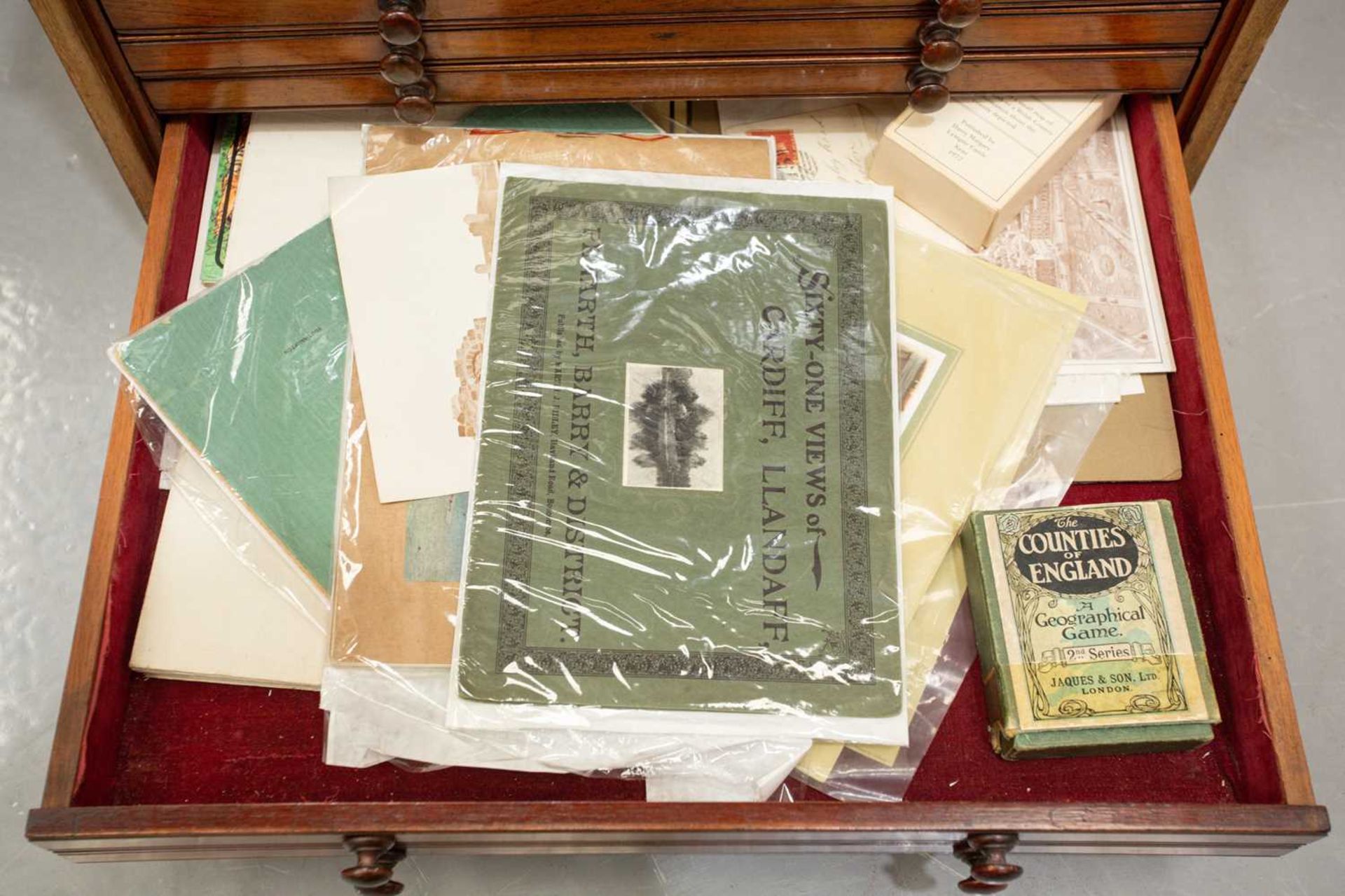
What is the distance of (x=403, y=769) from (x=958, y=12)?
665mm

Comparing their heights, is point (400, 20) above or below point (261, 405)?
above

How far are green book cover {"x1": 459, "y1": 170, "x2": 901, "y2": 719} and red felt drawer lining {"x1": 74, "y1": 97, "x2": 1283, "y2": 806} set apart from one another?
0.07 m

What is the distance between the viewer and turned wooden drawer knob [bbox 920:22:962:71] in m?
0.76

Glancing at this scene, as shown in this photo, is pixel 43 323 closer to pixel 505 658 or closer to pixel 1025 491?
pixel 505 658

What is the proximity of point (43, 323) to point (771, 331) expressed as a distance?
29.5 inches

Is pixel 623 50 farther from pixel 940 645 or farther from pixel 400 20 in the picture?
pixel 940 645

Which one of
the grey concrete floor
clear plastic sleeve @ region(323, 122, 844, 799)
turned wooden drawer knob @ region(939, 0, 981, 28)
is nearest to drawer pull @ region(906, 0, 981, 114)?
turned wooden drawer knob @ region(939, 0, 981, 28)

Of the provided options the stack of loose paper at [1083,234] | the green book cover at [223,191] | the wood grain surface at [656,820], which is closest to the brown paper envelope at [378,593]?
the wood grain surface at [656,820]

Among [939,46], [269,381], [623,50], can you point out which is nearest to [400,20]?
[623,50]

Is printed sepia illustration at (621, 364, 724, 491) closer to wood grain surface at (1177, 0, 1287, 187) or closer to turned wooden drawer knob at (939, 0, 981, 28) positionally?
turned wooden drawer knob at (939, 0, 981, 28)

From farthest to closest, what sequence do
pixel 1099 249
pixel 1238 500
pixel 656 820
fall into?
pixel 1099 249
pixel 1238 500
pixel 656 820

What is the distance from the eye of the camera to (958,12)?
73 centimetres

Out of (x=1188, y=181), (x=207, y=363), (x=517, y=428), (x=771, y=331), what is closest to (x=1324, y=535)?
(x=1188, y=181)

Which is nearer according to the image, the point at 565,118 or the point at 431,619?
the point at 431,619
